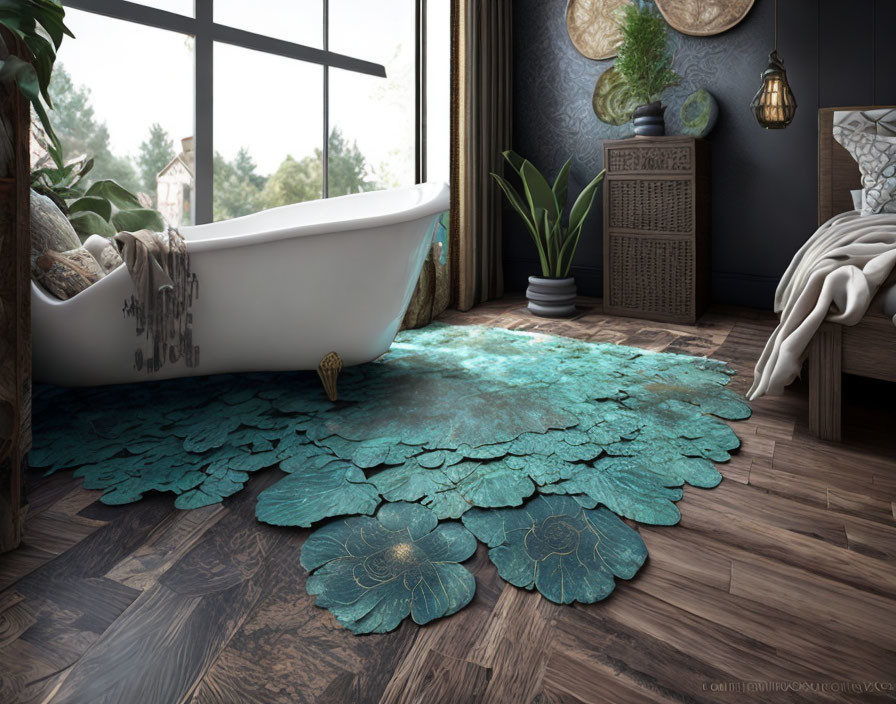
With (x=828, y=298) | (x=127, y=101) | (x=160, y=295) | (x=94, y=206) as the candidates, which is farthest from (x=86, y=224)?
(x=828, y=298)

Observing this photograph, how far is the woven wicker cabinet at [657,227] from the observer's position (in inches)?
125

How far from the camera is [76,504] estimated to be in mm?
1336

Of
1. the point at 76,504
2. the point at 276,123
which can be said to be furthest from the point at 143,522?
the point at 276,123

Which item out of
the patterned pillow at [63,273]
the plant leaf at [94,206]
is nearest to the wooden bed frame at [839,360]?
the patterned pillow at [63,273]

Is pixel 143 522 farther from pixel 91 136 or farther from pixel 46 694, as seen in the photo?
pixel 91 136

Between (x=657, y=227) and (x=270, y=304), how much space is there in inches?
88.4

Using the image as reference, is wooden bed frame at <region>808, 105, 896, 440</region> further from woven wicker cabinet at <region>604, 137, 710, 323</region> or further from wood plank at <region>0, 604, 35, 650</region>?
wood plank at <region>0, 604, 35, 650</region>

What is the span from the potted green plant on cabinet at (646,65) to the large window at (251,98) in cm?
107

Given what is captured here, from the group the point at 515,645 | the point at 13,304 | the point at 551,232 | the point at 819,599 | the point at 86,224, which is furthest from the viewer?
the point at 551,232

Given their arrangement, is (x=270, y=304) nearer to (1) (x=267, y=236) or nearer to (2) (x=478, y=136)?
(1) (x=267, y=236)

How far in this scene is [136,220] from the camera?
93.9 inches

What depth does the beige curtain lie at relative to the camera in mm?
3619

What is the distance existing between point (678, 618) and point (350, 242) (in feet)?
4.46

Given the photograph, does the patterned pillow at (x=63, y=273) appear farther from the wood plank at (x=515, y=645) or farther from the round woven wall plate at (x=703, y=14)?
the round woven wall plate at (x=703, y=14)
